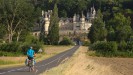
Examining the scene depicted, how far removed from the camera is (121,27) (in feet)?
463


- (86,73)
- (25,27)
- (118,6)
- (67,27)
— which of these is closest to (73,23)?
(67,27)

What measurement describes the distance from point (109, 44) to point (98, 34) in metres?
64.1

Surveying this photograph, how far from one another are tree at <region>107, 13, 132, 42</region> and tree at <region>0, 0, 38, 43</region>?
3815cm

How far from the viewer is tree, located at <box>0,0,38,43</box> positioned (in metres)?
90.8

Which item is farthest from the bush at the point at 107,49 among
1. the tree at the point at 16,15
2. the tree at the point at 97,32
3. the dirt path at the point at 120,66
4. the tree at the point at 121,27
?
the tree at the point at 97,32

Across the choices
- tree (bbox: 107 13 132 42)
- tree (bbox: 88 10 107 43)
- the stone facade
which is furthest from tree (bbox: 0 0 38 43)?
the stone facade

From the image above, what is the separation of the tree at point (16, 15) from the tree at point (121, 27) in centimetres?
3815

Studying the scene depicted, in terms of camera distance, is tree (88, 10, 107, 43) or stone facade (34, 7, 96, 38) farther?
stone facade (34, 7, 96, 38)

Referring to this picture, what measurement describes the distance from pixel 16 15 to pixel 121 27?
5855cm

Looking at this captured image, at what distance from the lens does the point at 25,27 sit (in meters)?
93.4

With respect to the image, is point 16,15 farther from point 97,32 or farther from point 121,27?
point 121,27

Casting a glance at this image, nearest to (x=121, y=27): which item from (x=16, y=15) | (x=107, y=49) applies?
(x=16, y=15)

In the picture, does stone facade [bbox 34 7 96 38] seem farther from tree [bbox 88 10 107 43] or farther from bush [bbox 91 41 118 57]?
bush [bbox 91 41 118 57]

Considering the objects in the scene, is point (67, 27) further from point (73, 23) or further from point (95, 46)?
point (95, 46)
